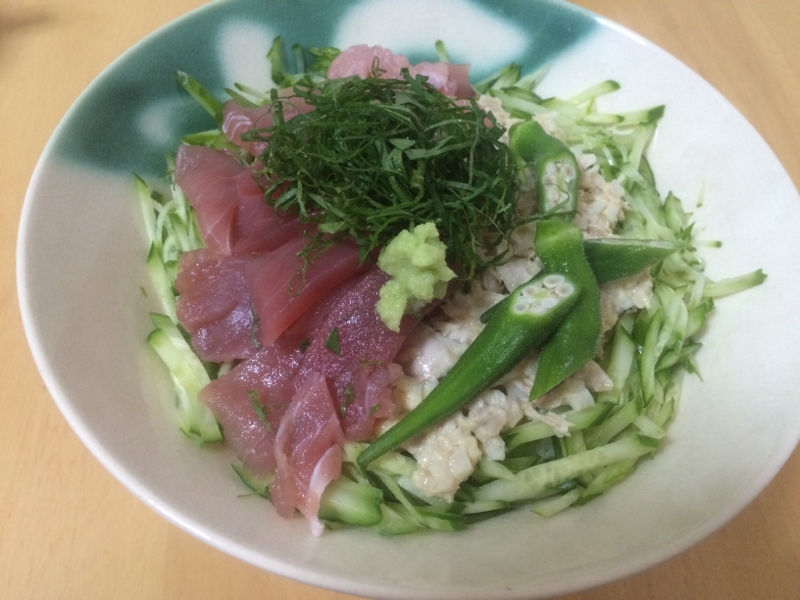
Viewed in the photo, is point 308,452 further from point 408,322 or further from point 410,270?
point 410,270

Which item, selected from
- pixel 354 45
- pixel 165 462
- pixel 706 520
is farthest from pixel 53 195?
pixel 706 520

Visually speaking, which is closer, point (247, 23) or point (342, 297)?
point (342, 297)

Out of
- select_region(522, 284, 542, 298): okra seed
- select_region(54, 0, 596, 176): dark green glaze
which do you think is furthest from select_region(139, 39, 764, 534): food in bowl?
select_region(54, 0, 596, 176): dark green glaze

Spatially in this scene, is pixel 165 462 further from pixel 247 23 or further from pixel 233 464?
pixel 247 23

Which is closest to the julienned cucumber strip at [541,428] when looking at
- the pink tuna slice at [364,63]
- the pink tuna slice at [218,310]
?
the pink tuna slice at [218,310]

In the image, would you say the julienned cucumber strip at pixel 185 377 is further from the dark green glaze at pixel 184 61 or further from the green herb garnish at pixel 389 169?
the dark green glaze at pixel 184 61

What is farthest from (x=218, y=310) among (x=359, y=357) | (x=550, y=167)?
(x=550, y=167)

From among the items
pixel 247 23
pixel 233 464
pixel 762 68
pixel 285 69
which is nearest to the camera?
pixel 233 464
